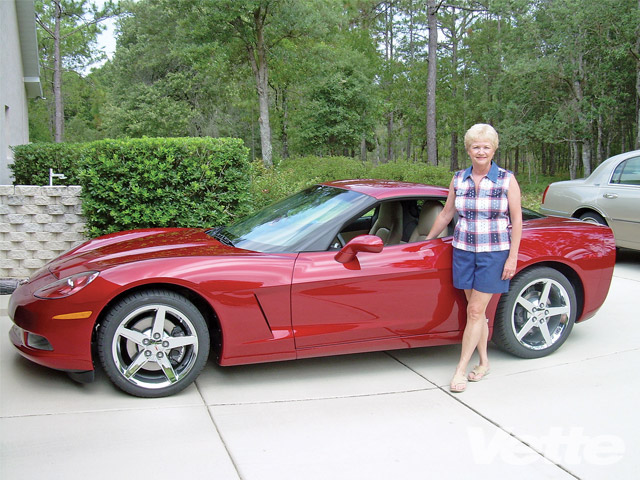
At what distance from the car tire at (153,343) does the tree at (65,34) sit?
92.1 ft

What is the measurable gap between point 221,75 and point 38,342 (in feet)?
91.2

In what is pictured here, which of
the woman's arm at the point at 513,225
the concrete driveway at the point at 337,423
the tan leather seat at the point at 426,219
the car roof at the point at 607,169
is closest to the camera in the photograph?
the concrete driveway at the point at 337,423

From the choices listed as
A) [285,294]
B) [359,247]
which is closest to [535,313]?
[359,247]

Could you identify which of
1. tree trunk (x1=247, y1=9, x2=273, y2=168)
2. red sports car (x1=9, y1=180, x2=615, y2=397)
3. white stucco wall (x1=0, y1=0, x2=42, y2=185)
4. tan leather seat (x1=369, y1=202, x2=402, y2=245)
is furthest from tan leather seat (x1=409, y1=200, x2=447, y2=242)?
tree trunk (x1=247, y1=9, x2=273, y2=168)

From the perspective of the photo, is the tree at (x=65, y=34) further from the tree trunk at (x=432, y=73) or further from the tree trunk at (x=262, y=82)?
the tree trunk at (x=432, y=73)

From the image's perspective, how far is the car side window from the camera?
748cm

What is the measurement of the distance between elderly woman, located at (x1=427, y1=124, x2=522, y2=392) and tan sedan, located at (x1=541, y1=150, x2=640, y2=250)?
14.6 ft

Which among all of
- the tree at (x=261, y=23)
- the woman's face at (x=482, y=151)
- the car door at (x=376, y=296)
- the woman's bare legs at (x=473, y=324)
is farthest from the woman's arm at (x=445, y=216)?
the tree at (x=261, y=23)

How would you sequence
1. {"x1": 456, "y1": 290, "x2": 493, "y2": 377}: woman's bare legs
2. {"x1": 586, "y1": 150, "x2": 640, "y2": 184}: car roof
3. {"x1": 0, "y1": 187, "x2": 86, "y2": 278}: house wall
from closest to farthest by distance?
{"x1": 456, "y1": 290, "x2": 493, "y2": 377}: woman's bare legs, {"x1": 0, "y1": 187, "x2": 86, "y2": 278}: house wall, {"x1": 586, "y1": 150, "x2": 640, "y2": 184}: car roof

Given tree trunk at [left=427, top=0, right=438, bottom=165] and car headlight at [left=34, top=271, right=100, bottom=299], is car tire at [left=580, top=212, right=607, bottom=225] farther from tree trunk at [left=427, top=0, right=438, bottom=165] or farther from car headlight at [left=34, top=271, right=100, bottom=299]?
tree trunk at [left=427, top=0, right=438, bottom=165]

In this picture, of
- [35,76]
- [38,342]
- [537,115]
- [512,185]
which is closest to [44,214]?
[38,342]

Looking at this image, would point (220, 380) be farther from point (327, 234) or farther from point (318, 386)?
point (327, 234)

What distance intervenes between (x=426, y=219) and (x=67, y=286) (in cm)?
253

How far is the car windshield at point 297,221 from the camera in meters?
3.92
